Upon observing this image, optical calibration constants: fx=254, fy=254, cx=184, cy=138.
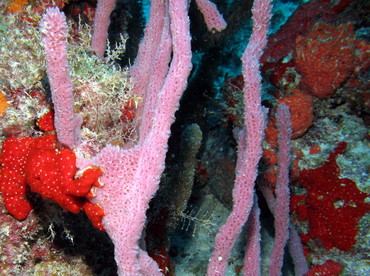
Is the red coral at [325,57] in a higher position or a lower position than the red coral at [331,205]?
higher

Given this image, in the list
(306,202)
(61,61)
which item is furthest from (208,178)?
(61,61)

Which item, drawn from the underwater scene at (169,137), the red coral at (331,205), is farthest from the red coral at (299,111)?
the red coral at (331,205)

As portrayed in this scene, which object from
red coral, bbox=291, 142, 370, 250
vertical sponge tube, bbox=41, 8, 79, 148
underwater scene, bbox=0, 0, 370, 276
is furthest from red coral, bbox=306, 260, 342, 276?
vertical sponge tube, bbox=41, 8, 79, 148

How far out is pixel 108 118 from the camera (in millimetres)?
2180

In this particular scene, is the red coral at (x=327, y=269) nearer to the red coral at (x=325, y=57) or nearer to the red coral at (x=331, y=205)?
the red coral at (x=331, y=205)

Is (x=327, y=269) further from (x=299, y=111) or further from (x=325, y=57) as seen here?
(x=325, y=57)

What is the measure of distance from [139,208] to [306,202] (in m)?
2.83

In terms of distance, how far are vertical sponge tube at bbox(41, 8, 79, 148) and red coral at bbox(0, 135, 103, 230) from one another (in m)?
0.15

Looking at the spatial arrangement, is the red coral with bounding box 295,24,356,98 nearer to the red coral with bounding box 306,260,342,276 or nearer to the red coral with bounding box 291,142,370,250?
the red coral with bounding box 291,142,370,250

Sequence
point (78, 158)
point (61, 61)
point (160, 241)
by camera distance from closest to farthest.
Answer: point (61, 61) < point (78, 158) < point (160, 241)

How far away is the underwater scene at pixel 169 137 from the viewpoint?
5.36 feet

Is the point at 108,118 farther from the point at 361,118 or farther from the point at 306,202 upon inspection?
the point at 361,118

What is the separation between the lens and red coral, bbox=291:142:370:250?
10.4 feet

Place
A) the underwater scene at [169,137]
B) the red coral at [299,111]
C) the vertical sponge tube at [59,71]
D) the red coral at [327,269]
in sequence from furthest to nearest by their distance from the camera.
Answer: the red coral at [299,111] < the red coral at [327,269] < the underwater scene at [169,137] < the vertical sponge tube at [59,71]
